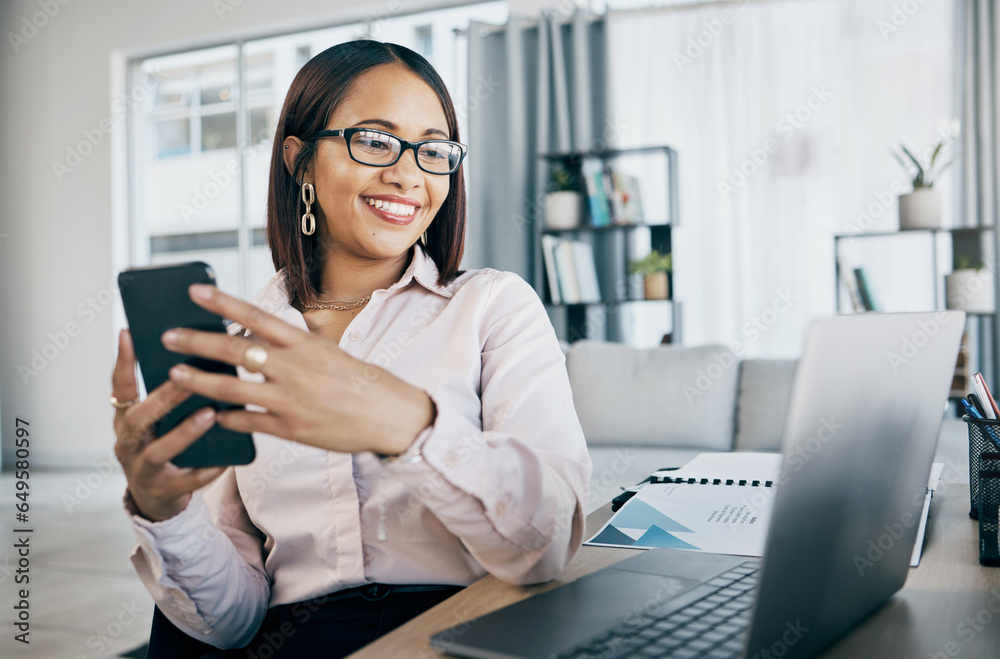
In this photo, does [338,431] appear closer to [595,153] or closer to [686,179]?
[595,153]

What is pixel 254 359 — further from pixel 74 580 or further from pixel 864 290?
pixel 864 290

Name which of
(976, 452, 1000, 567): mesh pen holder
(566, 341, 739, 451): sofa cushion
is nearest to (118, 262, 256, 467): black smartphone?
(976, 452, 1000, 567): mesh pen holder

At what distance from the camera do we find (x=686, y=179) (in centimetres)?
404

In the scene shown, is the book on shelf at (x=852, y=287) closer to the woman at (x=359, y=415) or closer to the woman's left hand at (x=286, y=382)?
the woman at (x=359, y=415)

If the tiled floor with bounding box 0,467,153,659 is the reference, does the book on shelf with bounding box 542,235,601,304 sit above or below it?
above

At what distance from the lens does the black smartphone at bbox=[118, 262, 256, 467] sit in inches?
24.1

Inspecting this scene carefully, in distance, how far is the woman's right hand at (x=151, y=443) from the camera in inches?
24.9

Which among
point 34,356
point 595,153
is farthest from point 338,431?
point 34,356

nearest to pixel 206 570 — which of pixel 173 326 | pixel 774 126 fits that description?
pixel 173 326

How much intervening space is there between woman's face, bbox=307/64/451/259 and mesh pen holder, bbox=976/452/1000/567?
0.75 m

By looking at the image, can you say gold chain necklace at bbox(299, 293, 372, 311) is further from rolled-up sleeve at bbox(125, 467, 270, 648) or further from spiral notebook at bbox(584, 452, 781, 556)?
spiral notebook at bbox(584, 452, 781, 556)

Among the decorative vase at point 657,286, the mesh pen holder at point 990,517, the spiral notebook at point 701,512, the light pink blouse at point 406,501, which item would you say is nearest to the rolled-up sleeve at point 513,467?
the light pink blouse at point 406,501

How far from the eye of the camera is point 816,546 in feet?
1.72

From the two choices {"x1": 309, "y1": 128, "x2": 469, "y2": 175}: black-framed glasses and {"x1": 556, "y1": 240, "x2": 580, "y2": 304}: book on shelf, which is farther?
{"x1": 556, "y1": 240, "x2": 580, "y2": 304}: book on shelf
